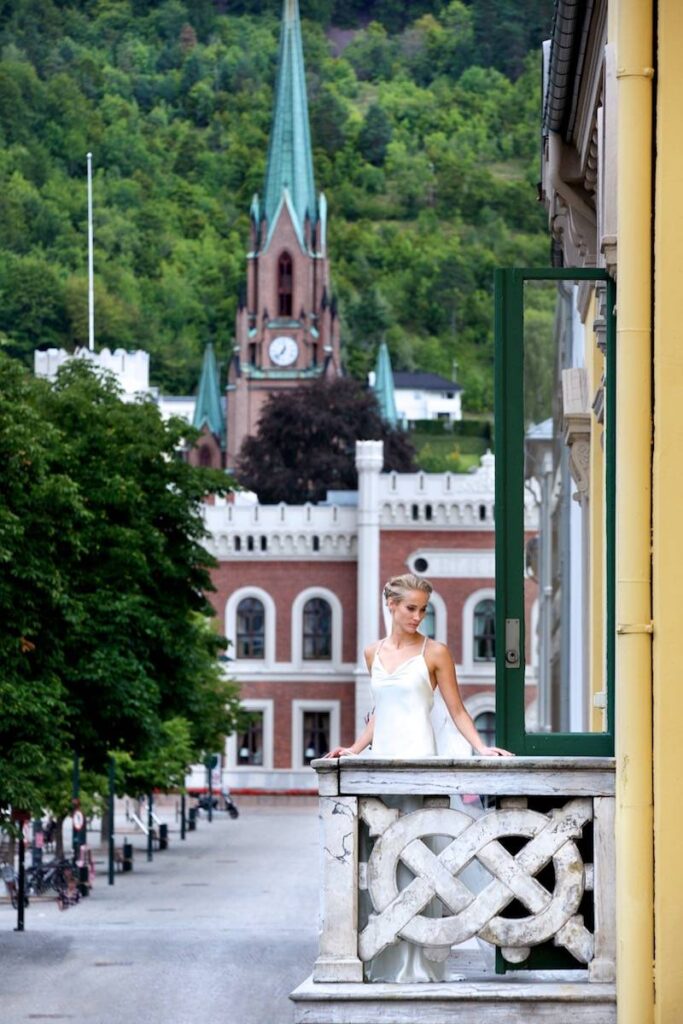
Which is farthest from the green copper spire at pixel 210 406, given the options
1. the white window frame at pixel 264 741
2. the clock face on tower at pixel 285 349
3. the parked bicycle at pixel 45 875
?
the parked bicycle at pixel 45 875

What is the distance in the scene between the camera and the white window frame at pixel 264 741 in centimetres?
9250

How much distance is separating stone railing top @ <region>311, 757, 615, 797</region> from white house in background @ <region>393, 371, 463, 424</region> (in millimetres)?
172362

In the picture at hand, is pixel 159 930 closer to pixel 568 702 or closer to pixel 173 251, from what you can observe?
pixel 568 702

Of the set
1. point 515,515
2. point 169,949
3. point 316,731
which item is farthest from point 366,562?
point 515,515

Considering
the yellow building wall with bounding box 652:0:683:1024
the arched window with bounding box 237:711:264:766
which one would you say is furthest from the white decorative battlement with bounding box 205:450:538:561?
the yellow building wall with bounding box 652:0:683:1024

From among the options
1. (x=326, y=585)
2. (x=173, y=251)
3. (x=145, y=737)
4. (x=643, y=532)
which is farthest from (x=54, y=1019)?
(x=173, y=251)

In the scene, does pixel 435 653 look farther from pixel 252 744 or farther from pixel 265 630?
pixel 265 630

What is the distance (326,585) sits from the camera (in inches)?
3765

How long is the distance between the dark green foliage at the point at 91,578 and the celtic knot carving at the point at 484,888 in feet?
59.7

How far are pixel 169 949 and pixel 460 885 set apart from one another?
18231 millimetres

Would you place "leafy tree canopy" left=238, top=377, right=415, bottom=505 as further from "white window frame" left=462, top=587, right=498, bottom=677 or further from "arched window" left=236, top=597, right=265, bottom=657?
"white window frame" left=462, top=587, right=498, bottom=677

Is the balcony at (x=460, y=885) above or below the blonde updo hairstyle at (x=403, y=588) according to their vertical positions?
below

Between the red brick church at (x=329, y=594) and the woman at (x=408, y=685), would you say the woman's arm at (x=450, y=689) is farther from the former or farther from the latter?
the red brick church at (x=329, y=594)

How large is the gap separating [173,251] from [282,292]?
1835 inches
